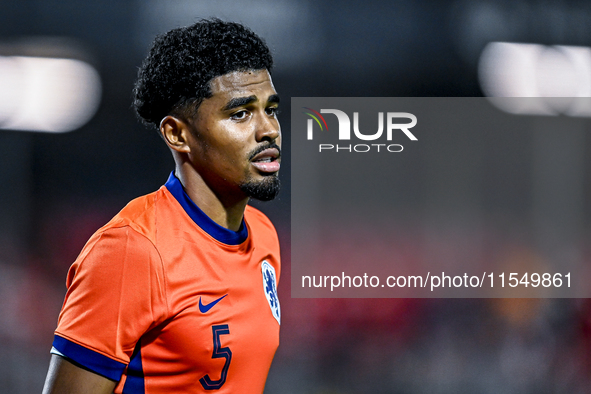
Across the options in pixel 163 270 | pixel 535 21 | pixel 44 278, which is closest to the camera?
pixel 163 270

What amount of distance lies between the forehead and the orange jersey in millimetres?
245

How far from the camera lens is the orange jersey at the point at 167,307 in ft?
3.00

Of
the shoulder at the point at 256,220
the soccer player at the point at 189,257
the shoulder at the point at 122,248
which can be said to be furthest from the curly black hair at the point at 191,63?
the shoulder at the point at 256,220

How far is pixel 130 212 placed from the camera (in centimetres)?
102

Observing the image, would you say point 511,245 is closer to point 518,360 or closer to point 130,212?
point 518,360

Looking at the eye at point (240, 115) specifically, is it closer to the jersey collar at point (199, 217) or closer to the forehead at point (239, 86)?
the forehead at point (239, 86)

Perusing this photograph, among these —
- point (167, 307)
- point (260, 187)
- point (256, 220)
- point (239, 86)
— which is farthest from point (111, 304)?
point (256, 220)

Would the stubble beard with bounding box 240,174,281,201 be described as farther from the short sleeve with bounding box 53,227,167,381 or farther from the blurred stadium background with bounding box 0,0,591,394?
the blurred stadium background with bounding box 0,0,591,394

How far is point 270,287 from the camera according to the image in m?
1.29

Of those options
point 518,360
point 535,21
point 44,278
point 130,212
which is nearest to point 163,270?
point 130,212

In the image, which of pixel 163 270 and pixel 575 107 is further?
pixel 575 107

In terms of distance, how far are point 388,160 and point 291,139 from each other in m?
0.46

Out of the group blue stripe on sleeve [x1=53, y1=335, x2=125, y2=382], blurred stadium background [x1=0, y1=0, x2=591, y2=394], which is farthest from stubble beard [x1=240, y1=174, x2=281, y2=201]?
blurred stadium background [x1=0, y1=0, x2=591, y2=394]

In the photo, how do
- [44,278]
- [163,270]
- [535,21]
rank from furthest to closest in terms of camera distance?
[535,21]
[44,278]
[163,270]
